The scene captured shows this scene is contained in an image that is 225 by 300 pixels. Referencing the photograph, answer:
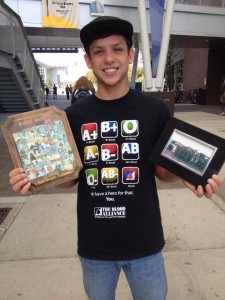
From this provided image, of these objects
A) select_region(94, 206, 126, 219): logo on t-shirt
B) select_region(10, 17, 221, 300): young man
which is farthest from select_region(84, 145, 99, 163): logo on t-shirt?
select_region(94, 206, 126, 219): logo on t-shirt

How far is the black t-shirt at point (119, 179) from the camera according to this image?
1.61m

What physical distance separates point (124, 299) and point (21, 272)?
98 centimetres

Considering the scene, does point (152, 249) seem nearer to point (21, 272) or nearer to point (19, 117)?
point (19, 117)

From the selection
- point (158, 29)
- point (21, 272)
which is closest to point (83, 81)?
point (21, 272)

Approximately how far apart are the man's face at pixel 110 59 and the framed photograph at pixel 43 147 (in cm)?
28

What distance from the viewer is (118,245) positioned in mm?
1602

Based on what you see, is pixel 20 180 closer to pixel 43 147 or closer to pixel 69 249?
pixel 43 147

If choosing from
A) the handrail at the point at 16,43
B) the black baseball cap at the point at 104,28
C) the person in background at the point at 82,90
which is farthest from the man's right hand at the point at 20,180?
the handrail at the point at 16,43

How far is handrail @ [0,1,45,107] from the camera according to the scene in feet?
32.7

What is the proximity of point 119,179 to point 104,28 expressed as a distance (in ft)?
2.41

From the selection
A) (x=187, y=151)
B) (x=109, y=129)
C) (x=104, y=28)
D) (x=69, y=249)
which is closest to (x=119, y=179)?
(x=109, y=129)

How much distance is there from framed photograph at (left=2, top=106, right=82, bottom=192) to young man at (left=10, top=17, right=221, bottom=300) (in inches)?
3.7

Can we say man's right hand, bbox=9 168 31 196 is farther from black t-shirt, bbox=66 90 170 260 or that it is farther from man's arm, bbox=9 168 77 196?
black t-shirt, bbox=66 90 170 260

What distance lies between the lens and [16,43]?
10875 mm
